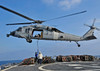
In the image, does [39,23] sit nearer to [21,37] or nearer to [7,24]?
[21,37]

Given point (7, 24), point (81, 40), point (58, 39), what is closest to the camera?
point (7, 24)

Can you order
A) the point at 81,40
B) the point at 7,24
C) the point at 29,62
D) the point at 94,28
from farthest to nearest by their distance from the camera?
the point at 94,28 → the point at 81,40 → the point at 7,24 → the point at 29,62

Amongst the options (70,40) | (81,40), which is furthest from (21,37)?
(81,40)

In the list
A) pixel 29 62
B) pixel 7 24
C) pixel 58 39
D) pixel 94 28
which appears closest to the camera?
pixel 29 62

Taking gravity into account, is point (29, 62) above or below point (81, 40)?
below

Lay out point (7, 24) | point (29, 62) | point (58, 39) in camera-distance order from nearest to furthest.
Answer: point (29, 62) → point (7, 24) → point (58, 39)

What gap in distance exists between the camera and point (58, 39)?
2955 cm

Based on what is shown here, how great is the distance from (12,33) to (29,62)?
30.0 ft

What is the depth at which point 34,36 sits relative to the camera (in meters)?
27.7

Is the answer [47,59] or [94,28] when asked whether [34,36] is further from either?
[94,28]

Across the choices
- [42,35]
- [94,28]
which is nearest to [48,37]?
[42,35]

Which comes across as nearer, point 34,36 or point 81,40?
point 34,36

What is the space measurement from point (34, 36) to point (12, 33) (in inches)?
208

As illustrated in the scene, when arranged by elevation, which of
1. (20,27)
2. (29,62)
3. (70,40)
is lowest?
(29,62)
